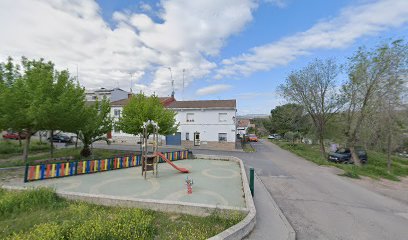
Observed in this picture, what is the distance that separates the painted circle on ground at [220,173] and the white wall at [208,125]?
14.1 meters

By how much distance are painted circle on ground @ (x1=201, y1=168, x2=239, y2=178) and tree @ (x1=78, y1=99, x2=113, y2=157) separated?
→ 9.05 meters

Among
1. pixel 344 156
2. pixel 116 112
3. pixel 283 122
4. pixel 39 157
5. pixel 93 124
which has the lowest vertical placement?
pixel 344 156

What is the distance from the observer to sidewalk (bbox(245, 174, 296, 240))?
541 cm

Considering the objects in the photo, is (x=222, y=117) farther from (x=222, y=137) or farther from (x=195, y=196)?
(x=195, y=196)

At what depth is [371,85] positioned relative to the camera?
60.7 ft

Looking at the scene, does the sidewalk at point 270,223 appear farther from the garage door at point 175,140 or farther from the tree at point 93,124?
the garage door at point 175,140

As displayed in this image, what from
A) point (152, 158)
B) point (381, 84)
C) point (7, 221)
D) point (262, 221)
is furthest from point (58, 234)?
point (381, 84)

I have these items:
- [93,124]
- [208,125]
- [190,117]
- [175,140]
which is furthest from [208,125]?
[93,124]

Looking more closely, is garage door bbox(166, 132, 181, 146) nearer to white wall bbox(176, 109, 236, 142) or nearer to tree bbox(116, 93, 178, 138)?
white wall bbox(176, 109, 236, 142)

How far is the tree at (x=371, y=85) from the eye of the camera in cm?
1770

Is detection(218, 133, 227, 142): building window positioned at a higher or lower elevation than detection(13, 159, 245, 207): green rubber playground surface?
higher

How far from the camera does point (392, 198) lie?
1041 centimetres

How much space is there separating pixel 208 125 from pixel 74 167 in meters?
18.8

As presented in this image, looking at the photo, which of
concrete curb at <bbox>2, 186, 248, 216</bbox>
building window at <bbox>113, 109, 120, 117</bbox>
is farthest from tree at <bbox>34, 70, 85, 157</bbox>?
building window at <bbox>113, 109, 120, 117</bbox>
